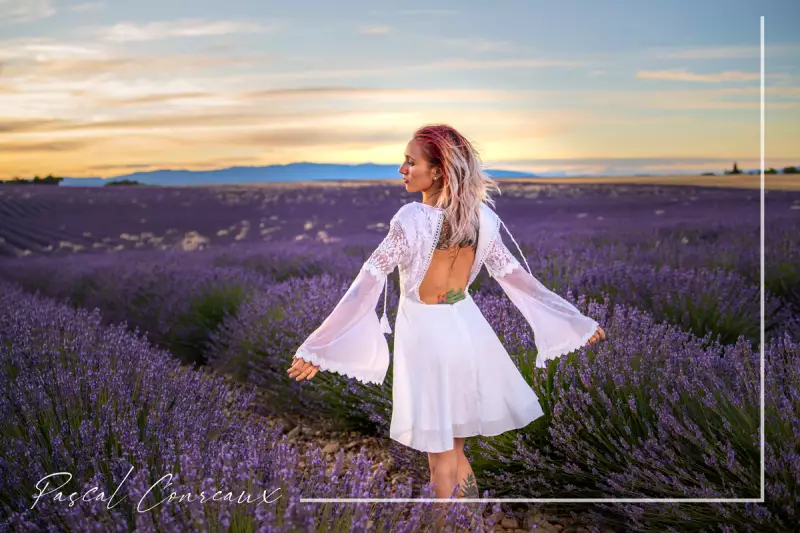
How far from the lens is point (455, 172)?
2227mm

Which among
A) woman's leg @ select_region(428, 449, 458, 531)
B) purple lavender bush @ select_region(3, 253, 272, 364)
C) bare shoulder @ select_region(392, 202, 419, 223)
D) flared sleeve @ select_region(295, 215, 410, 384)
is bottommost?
woman's leg @ select_region(428, 449, 458, 531)

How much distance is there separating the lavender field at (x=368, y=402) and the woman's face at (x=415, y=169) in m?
0.89

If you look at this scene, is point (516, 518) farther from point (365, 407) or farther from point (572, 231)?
point (572, 231)

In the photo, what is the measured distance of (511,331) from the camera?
3.10 metres

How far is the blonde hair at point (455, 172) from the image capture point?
2215 mm

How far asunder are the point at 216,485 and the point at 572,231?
691 centimetres

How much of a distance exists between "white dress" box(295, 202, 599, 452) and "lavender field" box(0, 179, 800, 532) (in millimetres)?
287

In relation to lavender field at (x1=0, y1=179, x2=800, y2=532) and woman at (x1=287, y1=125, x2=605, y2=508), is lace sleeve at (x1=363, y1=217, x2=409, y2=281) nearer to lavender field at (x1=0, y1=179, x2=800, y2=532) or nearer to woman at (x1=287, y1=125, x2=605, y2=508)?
woman at (x1=287, y1=125, x2=605, y2=508)

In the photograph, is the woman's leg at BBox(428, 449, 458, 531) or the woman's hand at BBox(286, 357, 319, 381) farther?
the woman's leg at BBox(428, 449, 458, 531)

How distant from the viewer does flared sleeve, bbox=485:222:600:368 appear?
2467 millimetres

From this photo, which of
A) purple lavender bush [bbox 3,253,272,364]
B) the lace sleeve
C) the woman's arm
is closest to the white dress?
the lace sleeve

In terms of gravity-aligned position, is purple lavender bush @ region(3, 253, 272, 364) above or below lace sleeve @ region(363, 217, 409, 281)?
below

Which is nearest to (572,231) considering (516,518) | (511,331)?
(511,331)

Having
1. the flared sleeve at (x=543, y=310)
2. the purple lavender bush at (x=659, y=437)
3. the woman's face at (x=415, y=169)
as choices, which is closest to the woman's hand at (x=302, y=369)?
the woman's face at (x=415, y=169)
